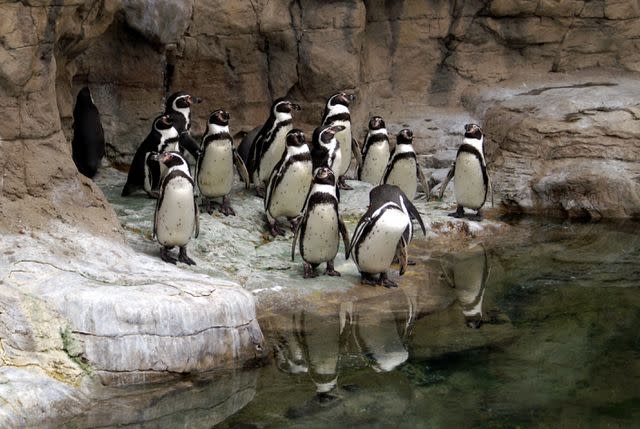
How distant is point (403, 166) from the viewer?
10305 millimetres

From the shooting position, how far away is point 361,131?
12289mm

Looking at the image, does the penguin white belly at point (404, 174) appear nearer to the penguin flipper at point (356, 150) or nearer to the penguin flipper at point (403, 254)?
the penguin flipper at point (356, 150)

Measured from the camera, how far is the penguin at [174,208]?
26.0 feet

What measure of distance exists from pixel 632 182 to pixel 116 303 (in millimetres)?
6040

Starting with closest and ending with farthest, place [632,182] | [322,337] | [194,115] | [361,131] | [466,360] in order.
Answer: [466,360], [322,337], [632,182], [194,115], [361,131]

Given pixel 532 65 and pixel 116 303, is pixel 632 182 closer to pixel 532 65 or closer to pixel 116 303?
pixel 532 65

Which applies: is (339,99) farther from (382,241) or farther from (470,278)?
(382,241)

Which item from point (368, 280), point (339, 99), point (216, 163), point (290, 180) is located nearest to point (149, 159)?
point (216, 163)

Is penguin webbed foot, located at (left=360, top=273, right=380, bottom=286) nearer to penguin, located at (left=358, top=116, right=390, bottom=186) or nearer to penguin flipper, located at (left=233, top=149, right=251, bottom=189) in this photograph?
penguin flipper, located at (left=233, top=149, right=251, bottom=189)

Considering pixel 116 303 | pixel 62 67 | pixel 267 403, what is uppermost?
pixel 62 67

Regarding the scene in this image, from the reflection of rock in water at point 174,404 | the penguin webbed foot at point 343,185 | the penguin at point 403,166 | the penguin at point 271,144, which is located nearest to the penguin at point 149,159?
the penguin at point 271,144

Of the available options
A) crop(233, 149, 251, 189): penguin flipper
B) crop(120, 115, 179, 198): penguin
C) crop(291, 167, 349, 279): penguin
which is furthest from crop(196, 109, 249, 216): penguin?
crop(291, 167, 349, 279): penguin

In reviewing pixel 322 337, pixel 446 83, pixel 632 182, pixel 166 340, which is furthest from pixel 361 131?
pixel 166 340

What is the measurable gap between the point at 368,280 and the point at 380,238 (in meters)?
0.40
